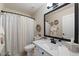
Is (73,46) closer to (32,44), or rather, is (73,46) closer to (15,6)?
(32,44)

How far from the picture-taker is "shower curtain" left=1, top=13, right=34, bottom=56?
137 cm

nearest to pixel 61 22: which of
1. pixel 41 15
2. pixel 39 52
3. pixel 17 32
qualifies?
pixel 41 15

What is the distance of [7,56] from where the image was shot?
128cm

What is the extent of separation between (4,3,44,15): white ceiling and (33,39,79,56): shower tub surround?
1.66 ft

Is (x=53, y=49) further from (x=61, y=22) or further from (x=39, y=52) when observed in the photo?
(x=61, y=22)

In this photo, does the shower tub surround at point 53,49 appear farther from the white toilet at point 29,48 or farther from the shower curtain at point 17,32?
the shower curtain at point 17,32

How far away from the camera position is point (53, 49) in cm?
125

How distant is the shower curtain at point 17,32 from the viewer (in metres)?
1.37

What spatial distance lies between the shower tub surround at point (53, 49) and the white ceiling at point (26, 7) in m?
0.51

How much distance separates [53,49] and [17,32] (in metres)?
0.64

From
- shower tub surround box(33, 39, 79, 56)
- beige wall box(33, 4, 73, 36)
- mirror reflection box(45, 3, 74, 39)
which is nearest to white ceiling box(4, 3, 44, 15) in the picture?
beige wall box(33, 4, 73, 36)

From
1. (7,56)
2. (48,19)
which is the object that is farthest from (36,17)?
(7,56)

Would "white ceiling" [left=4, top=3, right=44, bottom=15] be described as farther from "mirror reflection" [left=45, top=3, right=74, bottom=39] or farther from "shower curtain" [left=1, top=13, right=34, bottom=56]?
"mirror reflection" [left=45, top=3, right=74, bottom=39]

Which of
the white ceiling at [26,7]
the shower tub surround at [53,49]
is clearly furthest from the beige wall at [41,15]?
the shower tub surround at [53,49]
